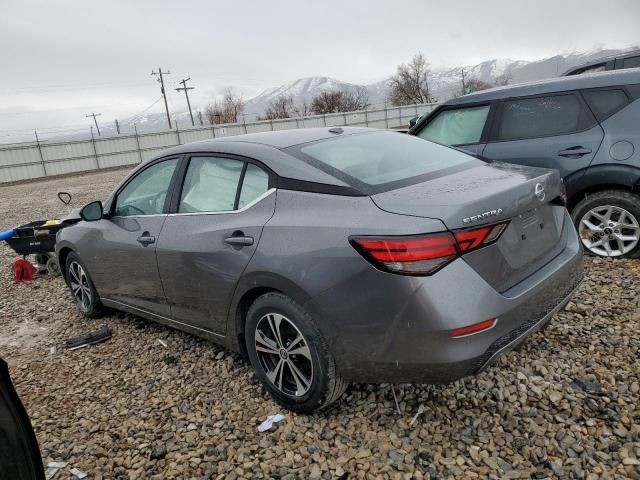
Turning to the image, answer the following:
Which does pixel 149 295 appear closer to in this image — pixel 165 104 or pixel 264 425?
pixel 264 425

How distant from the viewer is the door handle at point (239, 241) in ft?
8.79

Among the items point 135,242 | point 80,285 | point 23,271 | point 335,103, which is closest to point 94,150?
point 23,271

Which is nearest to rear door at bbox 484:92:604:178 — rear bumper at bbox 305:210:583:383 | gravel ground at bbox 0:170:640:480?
gravel ground at bbox 0:170:640:480

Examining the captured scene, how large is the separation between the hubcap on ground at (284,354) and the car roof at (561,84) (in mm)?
3640

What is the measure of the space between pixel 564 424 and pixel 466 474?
0.62 meters

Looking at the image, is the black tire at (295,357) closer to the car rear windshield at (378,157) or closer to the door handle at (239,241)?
the door handle at (239,241)

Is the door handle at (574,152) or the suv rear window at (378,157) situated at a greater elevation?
the suv rear window at (378,157)

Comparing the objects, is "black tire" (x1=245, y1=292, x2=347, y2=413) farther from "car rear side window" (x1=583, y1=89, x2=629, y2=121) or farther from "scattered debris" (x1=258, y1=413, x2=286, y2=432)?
"car rear side window" (x1=583, y1=89, x2=629, y2=121)

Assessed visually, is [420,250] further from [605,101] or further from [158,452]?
[605,101]

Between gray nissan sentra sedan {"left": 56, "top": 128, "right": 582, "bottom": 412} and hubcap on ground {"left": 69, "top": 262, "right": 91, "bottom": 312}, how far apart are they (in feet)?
4.10

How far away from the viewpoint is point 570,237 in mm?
2875

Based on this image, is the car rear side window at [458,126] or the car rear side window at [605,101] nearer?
the car rear side window at [605,101]

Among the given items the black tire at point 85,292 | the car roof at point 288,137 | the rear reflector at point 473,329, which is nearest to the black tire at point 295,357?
the rear reflector at point 473,329

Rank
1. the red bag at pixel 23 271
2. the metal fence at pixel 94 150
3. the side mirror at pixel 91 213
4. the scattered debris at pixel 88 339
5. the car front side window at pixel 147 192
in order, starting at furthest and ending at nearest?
1. the metal fence at pixel 94 150
2. the red bag at pixel 23 271
3. the scattered debris at pixel 88 339
4. the side mirror at pixel 91 213
5. the car front side window at pixel 147 192
